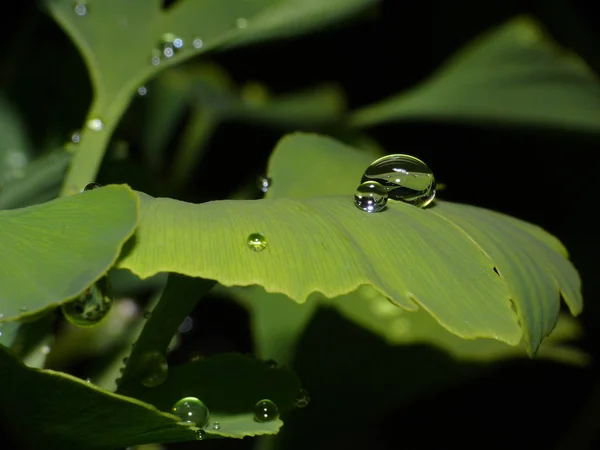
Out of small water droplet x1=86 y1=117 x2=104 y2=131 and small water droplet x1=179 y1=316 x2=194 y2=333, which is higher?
small water droplet x1=86 y1=117 x2=104 y2=131

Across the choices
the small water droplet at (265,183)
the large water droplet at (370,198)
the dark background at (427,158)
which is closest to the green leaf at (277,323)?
the dark background at (427,158)

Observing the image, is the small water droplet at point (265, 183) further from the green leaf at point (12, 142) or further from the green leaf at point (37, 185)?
the green leaf at point (12, 142)

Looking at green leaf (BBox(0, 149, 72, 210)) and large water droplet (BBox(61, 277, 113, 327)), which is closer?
large water droplet (BBox(61, 277, 113, 327))

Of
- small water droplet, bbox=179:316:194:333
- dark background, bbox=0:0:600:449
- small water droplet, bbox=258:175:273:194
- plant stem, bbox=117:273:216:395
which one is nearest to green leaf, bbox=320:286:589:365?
dark background, bbox=0:0:600:449

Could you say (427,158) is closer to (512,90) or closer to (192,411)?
(512,90)

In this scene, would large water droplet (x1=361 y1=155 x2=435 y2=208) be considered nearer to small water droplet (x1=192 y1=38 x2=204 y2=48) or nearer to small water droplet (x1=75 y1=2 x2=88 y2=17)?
small water droplet (x1=192 y1=38 x2=204 y2=48)

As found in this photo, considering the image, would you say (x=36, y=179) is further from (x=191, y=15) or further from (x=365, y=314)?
(x=365, y=314)
